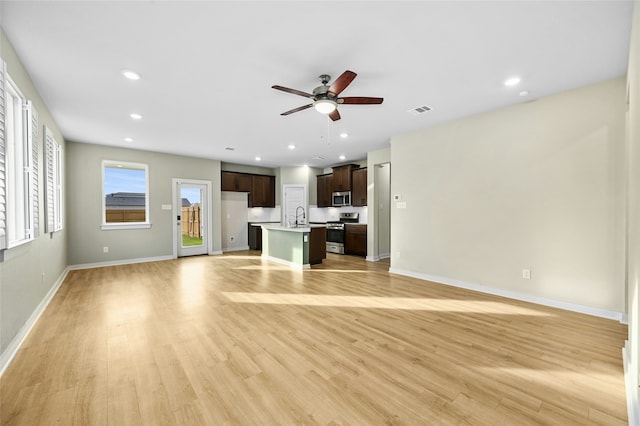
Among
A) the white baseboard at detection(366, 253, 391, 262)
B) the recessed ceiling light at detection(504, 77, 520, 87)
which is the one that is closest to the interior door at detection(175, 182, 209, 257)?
the white baseboard at detection(366, 253, 391, 262)

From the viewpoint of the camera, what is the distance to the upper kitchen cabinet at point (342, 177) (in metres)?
7.66

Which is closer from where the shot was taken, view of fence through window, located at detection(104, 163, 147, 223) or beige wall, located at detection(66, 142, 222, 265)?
beige wall, located at detection(66, 142, 222, 265)

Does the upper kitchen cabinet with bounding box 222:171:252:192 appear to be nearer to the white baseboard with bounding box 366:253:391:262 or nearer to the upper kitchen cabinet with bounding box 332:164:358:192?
the upper kitchen cabinet with bounding box 332:164:358:192

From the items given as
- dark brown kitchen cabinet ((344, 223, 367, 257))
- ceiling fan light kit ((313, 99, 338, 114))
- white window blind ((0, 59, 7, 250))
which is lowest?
dark brown kitchen cabinet ((344, 223, 367, 257))

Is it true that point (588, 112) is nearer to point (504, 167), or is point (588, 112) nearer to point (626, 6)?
Result: point (504, 167)

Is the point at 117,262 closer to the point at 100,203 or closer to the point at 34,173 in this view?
the point at 100,203

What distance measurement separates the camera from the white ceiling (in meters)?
2.00

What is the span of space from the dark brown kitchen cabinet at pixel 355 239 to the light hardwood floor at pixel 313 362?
320 centimetres

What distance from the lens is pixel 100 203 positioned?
593 cm

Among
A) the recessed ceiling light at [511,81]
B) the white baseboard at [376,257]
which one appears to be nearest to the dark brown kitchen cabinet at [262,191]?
the white baseboard at [376,257]

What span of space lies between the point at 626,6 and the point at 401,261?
13.5 ft

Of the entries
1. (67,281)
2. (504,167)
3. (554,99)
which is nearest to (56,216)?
(67,281)

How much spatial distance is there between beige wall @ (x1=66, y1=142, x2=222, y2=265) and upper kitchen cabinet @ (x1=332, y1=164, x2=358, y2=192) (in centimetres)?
368

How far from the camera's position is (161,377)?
6.51 feet
